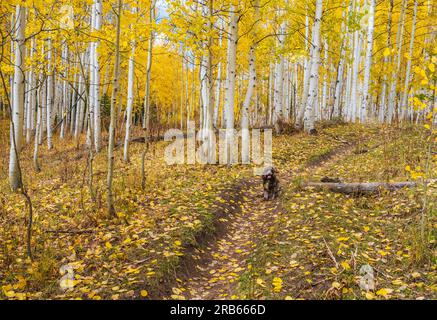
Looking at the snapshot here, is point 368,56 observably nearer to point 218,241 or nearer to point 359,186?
point 359,186

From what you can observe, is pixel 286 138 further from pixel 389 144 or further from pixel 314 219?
pixel 314 219

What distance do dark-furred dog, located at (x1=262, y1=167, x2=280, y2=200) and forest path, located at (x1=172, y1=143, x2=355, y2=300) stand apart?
0.62 feet

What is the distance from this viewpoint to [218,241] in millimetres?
5496

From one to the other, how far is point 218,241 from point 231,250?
344 mm

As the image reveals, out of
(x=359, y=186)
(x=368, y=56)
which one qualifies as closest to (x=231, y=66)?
(x=359, y=186)

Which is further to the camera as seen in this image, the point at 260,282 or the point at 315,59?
the point at 315,59

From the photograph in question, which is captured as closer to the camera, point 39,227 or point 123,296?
point 123,296

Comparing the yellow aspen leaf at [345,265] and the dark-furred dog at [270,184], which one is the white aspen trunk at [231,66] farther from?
the yellow aspen leaf at [345,265]

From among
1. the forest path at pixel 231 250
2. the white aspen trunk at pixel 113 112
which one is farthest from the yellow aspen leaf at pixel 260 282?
the white aspen trunk at pixel 113 112

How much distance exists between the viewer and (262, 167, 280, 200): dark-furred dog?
23.3ft

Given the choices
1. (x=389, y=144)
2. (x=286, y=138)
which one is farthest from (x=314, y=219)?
(x=286, y=138)

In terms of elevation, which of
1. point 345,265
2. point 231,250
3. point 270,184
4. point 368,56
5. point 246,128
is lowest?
point 231,250

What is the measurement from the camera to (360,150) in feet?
34.8
